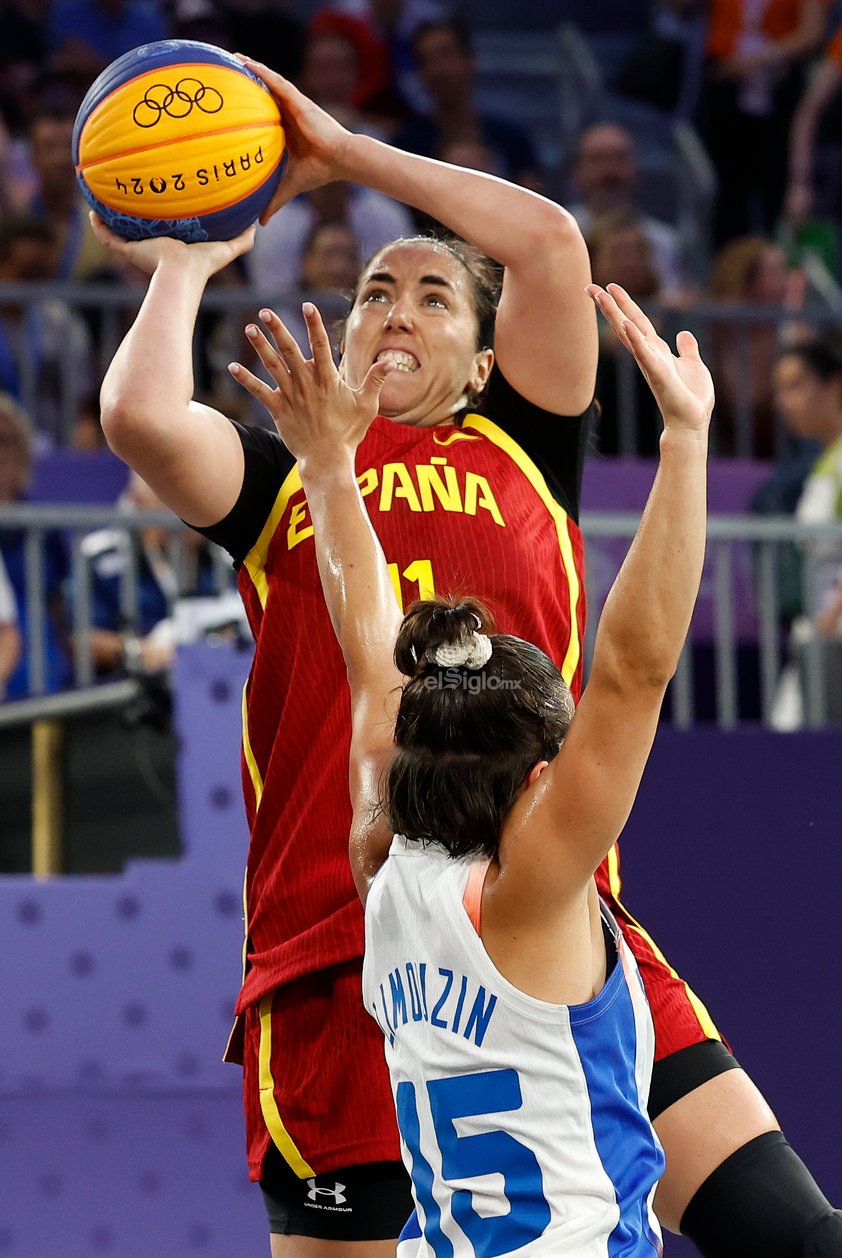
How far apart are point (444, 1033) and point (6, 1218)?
282 cm

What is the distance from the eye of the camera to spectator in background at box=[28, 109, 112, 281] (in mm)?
7980

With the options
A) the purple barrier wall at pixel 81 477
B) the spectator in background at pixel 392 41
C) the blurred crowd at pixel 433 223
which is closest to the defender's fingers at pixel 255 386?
the blurred crowd at pixel 433 223

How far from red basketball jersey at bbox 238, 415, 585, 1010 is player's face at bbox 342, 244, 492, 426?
0.07 meters

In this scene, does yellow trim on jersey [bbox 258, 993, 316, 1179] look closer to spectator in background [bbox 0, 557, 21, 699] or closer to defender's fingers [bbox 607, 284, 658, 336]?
defender's fingers [bbox 607, 284, 658, 336]

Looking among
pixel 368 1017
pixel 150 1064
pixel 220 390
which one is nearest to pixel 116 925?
pixel 150 1064

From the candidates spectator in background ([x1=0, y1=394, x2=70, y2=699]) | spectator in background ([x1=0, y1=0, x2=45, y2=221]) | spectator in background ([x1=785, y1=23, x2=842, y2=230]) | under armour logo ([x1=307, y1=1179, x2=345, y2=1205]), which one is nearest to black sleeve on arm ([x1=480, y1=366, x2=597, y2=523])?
under armour logo ([x1=307, y1=1179, x2=345, y2=1205])

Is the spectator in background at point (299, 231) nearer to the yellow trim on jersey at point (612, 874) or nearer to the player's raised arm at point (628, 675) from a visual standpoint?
the yellow trim on jersey at point (612, 874)

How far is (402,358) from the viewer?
2.90 metres

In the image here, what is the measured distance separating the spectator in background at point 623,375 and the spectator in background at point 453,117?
1544 millimetres

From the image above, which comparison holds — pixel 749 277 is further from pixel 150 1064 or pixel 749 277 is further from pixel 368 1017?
pixel 368 1017

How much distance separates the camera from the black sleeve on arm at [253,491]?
9.18 ft

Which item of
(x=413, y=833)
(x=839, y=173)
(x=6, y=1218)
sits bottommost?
(x=6, y=1218)

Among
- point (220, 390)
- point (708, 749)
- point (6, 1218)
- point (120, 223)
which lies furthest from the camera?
point (220, 390)

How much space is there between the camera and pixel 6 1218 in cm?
451
